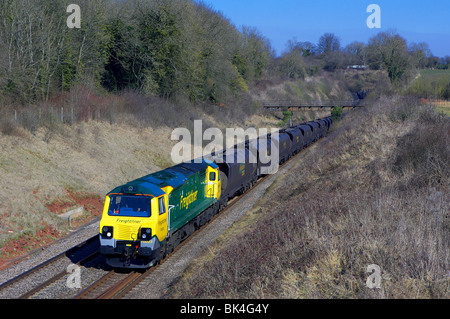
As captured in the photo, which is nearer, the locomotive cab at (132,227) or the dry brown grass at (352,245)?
the dry brown grass at (352,245)

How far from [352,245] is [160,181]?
7.19m

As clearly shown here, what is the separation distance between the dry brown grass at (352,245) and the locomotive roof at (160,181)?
2957mm

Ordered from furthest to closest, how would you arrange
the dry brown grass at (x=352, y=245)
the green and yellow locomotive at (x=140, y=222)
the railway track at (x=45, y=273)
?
the green and yellow locomotive at (x=140, y=222) < the railway track at (x=45, y=273) < the dry brown grass at (x=352, y=245)

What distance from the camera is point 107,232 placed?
13938 millimetres

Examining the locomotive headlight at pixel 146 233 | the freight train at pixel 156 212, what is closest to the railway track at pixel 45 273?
the freight train at pixel 156 212

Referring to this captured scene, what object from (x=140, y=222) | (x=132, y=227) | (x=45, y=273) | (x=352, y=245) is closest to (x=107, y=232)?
(x=132, y=227)

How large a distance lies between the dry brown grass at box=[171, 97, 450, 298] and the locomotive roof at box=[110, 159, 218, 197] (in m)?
2.96

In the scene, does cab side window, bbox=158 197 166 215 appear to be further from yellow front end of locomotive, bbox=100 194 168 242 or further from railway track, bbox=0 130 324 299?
railway track, bbox=0 130 324 299

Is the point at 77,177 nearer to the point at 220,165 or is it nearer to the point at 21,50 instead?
the point at 220,165

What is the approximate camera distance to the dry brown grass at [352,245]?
31.1ft

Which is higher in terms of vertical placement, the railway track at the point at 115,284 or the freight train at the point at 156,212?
the freight train at the point at 156,212

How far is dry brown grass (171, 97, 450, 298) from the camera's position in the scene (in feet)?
31.1

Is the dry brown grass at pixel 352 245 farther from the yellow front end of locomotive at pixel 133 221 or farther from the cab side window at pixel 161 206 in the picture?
the cab side window at pixel 161 206
